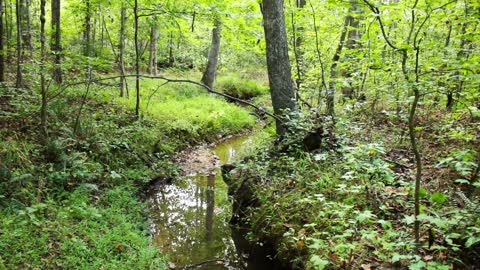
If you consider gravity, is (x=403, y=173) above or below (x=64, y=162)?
above

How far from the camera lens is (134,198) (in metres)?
6.55

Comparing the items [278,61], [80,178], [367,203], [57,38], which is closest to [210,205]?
[80,178]

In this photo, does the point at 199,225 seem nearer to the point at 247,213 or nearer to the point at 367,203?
the point at 247,213

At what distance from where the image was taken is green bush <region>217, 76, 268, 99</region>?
1899cm

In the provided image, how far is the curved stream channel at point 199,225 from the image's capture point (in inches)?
200

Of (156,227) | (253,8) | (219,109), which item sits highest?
(253,8)

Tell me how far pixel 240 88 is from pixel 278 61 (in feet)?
40.7

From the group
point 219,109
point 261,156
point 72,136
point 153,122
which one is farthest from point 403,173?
point 219,109

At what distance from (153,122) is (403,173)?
6915 mm

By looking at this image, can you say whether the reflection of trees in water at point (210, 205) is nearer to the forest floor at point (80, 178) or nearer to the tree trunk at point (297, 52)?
the forest floor at point (80, 178)

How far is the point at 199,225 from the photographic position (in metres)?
6.20

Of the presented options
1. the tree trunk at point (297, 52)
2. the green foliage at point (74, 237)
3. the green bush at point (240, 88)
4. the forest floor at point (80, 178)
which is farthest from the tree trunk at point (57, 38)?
the green bush at point (240, 88)

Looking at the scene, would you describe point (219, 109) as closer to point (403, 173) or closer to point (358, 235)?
point (403, 173)

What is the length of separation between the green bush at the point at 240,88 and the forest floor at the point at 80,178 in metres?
8.72
